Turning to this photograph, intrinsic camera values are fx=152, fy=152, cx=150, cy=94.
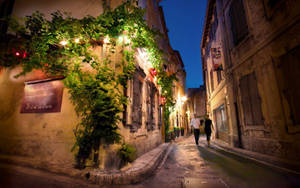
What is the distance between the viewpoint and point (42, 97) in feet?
18.0

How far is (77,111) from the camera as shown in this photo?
4648 millimetres

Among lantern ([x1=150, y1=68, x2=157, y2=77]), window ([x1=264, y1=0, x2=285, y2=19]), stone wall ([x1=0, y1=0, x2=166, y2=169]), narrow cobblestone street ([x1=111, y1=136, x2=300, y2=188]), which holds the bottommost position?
narrow cobblestone street ([x1=111, y1=136, x2=300, y2=188])

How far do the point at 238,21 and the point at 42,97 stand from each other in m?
9.72

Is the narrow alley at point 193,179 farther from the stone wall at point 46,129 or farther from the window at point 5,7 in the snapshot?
the window at point 5,7

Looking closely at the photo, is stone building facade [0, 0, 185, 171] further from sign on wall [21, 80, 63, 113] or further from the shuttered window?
sign on wall [21, 80, 63, 113]

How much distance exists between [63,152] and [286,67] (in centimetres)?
777

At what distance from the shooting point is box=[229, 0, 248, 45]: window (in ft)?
24.6

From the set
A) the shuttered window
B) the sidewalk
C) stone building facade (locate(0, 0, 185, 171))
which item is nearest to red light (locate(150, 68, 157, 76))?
stone building facade (locate(0, 0, 185, 171))

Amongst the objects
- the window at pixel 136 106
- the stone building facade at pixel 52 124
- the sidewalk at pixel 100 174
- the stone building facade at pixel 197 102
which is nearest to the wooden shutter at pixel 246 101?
the stone building facade at pixel 52 124

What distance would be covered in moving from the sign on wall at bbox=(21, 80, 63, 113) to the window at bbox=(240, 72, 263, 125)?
25.8 ft

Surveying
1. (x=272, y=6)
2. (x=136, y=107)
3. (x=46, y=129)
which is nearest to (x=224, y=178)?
(x=136, y=107)

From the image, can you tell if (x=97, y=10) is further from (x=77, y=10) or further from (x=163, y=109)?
(x=163, y=109)

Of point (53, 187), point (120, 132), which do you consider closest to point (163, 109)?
point (120, 132)

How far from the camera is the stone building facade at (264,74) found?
194 inches
